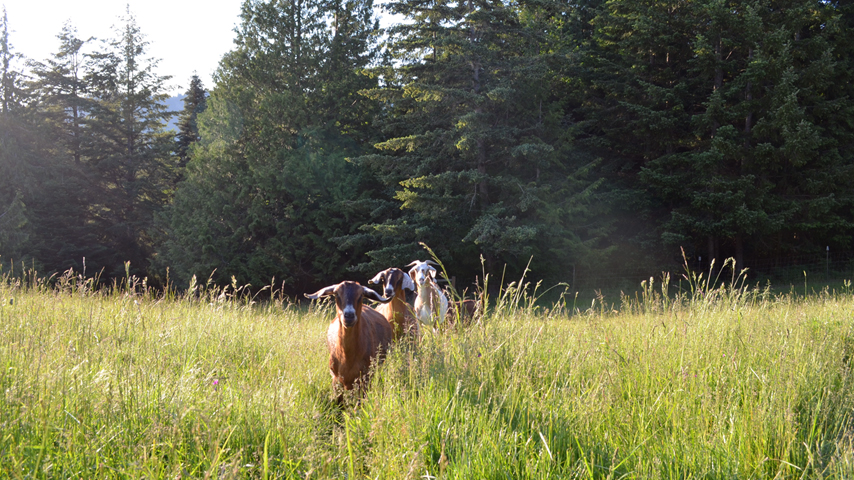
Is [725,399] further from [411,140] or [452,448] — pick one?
[411,140]

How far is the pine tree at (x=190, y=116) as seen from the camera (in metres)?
35.8

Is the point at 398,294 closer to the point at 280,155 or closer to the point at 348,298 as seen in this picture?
the point at 348,298

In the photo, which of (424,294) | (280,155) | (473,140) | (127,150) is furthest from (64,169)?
(424,294)

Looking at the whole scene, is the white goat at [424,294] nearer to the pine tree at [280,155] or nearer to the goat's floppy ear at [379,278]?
the goat's floppy ear at [379,278]

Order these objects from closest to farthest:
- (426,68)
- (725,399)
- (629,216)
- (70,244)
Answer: (725,399), (426,68), (629,216), (70,244)

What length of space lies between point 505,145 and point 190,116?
89.2 feet

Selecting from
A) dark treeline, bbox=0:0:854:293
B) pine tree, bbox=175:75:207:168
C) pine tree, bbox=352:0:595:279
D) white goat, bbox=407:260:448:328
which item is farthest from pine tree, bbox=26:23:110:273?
white goat, bbox=407:260:448:328

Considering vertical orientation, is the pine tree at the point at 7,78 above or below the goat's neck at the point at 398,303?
above

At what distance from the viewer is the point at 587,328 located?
18.2ft

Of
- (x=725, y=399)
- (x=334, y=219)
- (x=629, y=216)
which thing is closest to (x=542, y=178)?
(x=629, y=216)

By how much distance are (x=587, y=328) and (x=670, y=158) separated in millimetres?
17420

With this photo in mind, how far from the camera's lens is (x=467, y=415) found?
312cm

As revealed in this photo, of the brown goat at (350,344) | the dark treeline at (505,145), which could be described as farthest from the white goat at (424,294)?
the dark treeline at (505,145)

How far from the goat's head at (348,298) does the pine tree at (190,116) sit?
33130 millimetres
